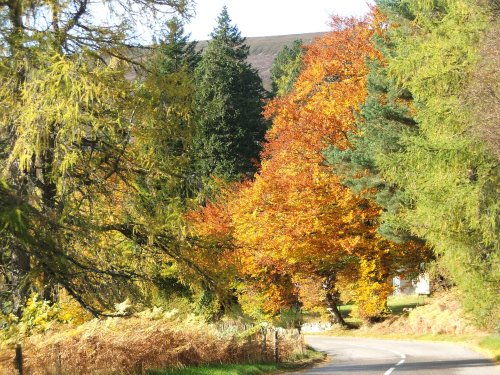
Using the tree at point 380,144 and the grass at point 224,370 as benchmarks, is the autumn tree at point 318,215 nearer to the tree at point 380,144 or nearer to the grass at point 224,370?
the tree at point 380,144

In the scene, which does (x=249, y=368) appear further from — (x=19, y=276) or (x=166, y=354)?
(x=19, y=276)

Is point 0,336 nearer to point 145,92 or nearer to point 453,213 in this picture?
point 145,92

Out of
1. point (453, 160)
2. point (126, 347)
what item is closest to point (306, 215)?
point (453, 160)

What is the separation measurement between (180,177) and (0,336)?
3676mm

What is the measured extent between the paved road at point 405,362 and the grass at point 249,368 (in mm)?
627

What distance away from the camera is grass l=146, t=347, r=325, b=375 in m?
Answer: 14.5

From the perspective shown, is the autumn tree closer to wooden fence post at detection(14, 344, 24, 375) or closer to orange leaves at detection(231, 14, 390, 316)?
orange leaves at detection(231, 14, 390, 316)

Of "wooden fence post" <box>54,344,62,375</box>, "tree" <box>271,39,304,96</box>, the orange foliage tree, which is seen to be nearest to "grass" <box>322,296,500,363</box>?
the orange foliage tree

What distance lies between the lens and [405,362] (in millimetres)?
20656

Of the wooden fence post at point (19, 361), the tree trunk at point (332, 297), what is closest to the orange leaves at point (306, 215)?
the tree trunk at point (332, 297)

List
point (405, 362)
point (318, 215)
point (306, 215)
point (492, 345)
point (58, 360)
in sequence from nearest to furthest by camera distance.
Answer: point (58, 360) → point (405, 362) → point (492, 345) → point (306, 215) → point (318, 215)

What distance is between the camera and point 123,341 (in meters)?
13.1

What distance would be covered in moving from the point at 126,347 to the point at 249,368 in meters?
4.73

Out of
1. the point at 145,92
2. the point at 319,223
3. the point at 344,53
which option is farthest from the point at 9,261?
the point at 344,53
